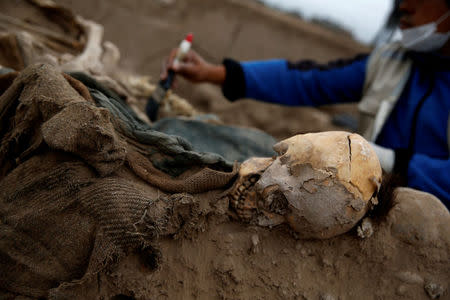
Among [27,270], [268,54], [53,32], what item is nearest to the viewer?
[27,270]

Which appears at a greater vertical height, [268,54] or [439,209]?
[439,209]

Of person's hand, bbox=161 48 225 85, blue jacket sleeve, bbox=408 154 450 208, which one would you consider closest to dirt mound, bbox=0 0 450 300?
blue jacket sleeve, bbox=408 154 450 208

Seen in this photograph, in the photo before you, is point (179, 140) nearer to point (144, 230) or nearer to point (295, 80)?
point (144, 230)

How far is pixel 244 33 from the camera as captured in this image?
3.10m

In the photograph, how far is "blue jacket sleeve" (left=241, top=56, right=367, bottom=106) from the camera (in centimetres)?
198

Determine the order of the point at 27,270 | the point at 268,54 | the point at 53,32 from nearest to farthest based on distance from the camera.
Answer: the point at 27,270 → the point at 53,32 → the point at 268,54

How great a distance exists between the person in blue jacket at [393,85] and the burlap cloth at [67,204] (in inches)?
38.0

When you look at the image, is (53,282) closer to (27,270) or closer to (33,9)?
(27,270)

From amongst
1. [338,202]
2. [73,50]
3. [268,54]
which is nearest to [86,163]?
[338,202]

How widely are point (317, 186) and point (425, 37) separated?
4.16ft

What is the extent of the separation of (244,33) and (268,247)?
8.26 ft

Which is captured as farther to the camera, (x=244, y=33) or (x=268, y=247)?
(x=244, y=33)

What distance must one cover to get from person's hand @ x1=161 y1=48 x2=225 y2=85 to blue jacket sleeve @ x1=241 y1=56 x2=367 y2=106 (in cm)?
16

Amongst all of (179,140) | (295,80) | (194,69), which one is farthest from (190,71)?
(179,140)
